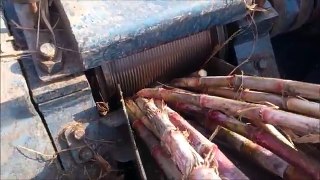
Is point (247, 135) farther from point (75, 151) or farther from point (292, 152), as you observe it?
point (75, 151)

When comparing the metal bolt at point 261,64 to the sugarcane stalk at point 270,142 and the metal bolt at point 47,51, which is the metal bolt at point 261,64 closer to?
the sugarcane stalk at point 270,142

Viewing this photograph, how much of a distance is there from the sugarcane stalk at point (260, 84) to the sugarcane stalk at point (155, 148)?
12.3 inches

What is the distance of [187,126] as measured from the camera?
1895 millimetres

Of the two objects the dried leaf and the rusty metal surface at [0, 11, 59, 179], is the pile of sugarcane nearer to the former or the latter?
the dried leaf

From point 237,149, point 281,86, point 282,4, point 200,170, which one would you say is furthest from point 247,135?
point 282,4

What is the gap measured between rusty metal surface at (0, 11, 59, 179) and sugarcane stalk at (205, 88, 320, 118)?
2.60 ft

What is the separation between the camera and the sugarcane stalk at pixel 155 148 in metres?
1.91

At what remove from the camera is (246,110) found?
1.83 m

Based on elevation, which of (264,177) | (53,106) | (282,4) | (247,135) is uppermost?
(282,4)

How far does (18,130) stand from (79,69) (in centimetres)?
35

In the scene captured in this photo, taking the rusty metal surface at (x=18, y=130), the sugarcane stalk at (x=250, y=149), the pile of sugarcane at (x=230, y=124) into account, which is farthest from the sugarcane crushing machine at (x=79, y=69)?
the sugarcane stalk at (x=250, y=149)

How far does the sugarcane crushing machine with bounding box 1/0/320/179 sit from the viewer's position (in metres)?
1.92

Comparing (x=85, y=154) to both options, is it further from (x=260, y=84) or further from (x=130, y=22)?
(x=260, y=84)

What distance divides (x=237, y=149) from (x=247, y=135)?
0.25 feet
